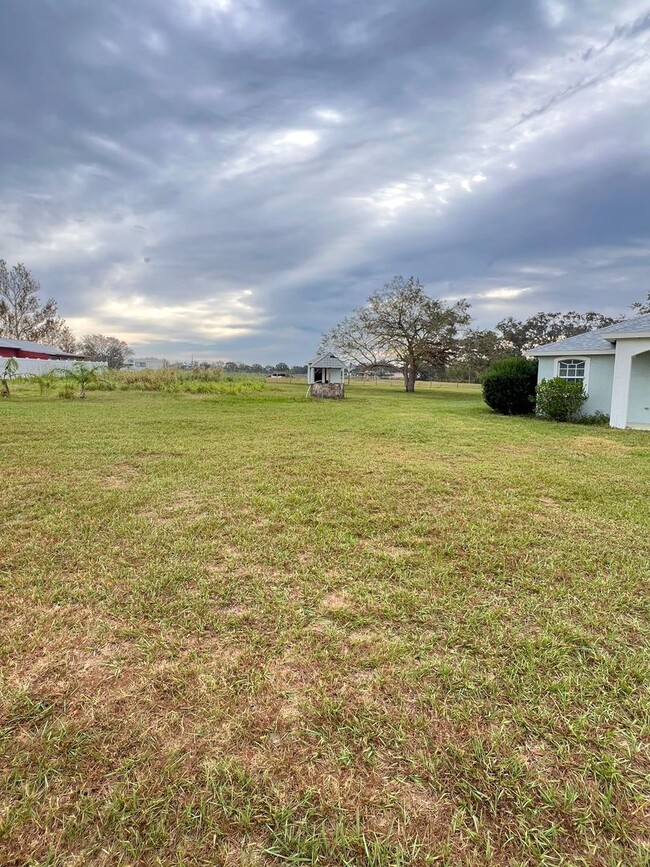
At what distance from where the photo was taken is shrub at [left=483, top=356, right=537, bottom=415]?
570 inches

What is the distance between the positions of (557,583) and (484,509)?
1530mm

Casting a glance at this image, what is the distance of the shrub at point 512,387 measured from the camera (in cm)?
1448

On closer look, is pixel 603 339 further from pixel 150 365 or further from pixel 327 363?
pixel 150 365

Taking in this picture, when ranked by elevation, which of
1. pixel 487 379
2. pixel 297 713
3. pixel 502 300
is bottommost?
pixel 297 713

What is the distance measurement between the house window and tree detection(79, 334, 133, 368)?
183 feet

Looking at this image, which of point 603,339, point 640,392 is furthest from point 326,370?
point 640,392

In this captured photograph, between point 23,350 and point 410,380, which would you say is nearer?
point 410,380

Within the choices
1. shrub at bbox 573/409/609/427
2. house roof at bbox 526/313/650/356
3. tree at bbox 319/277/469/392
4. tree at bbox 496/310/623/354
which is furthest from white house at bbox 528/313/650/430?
tree at bbox 496/310/623/354

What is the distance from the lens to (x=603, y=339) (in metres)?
12.0

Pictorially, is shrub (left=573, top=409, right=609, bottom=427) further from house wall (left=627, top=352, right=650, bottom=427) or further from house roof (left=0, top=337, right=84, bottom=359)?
house roof (left=0, top=337, right=84, bottom=359)

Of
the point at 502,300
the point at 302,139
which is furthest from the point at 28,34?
the point at 502,300

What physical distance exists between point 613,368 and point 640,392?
109 cm

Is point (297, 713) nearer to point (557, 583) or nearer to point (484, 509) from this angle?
point (557, 583)

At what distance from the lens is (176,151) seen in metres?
12.3
